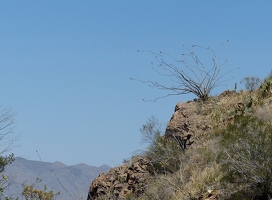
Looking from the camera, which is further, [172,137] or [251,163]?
[172,137]

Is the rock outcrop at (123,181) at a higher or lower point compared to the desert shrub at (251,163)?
higher

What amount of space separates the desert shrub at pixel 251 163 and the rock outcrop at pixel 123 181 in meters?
4.79

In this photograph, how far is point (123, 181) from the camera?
18.9 metres

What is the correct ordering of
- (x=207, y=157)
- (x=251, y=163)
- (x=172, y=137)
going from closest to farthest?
1. (x=251, y=163)
2. (x=207, y=157)
3. (x=172, y=137)

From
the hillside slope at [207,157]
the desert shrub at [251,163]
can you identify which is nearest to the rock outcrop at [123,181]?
the hillside slope at [207,157]

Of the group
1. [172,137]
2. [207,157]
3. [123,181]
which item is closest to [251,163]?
[207,157]

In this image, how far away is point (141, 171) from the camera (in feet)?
61.5

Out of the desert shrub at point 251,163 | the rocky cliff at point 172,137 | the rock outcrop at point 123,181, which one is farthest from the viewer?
the rocky cliff at point 172,137

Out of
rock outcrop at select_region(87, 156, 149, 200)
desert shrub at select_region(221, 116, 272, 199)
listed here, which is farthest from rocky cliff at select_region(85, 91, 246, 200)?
desert shrub at select_region(221, 116, 272, 199)

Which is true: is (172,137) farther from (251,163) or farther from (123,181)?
(251,163)

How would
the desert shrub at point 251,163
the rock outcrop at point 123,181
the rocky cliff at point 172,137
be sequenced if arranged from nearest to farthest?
the desert shrub at point 251,163 → the rock outcrop at point 123,181 → the rocky cliff at point 172,137

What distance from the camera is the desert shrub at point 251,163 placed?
12398 millimetres

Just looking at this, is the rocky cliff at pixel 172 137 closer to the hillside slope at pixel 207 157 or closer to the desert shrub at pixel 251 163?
the hillside slope at pixel 207 157

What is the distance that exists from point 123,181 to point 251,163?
23.4 feet
